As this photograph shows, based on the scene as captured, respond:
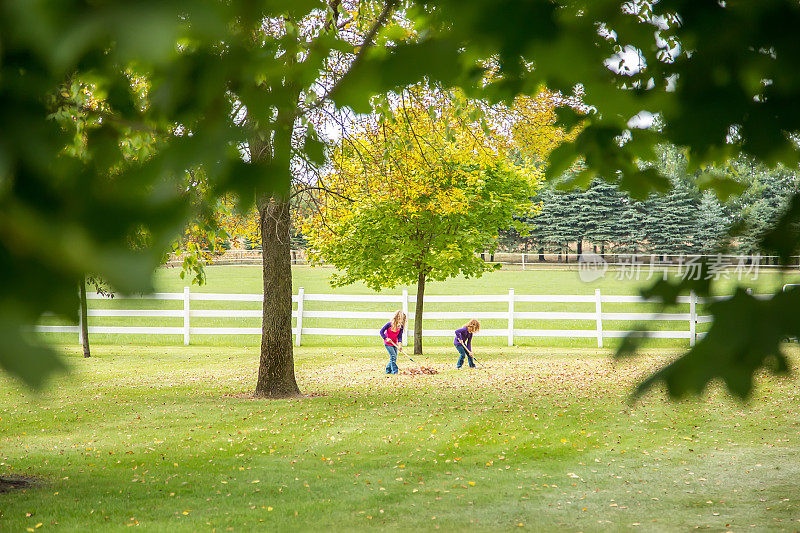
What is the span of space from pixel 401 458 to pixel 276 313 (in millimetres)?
3701

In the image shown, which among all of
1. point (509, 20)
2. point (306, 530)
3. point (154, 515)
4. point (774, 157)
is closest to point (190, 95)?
point (509, 20)

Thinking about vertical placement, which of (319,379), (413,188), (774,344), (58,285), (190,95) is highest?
(413,188)

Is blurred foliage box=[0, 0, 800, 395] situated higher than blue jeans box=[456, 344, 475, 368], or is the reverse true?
blurred foliage box=[0, 0, 800, 395]

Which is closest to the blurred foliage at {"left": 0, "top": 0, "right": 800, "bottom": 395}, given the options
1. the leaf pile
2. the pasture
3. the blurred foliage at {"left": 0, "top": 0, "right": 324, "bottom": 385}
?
the blurred foliage at {"left": 0, "top": 0, "right": 324, "bottom": 385}

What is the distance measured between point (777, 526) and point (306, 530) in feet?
10.3

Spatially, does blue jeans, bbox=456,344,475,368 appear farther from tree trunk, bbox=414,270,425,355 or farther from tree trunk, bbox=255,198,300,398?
tree trunk, bbox=255,198,300,398

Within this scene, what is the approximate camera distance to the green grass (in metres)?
5.07

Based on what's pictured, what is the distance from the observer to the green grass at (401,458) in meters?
5.07

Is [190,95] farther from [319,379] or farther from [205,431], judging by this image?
[319,379]

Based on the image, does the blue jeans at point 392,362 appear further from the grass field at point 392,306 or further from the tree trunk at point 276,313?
the grass field at point 392,306

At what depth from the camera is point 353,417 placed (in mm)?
8570

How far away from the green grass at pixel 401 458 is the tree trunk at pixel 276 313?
447 mm

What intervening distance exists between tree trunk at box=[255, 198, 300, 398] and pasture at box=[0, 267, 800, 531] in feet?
1.34

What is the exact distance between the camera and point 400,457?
21.9ft
